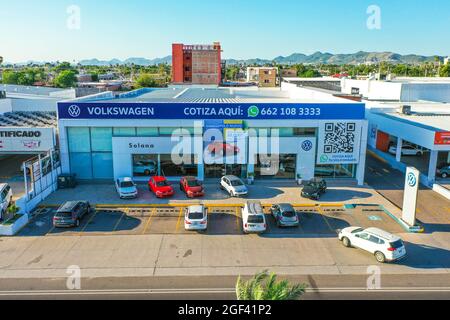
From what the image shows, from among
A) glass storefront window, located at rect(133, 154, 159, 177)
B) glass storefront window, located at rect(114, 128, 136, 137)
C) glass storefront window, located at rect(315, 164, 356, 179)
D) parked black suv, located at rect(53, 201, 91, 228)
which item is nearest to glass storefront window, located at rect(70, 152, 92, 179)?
glass storefront window, located at rect(114, 128, 136, 137)

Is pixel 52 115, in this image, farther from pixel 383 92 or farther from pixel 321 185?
pixel 383 92

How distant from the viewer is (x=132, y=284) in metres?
14.6

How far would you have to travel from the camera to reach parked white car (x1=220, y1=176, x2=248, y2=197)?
24547mm

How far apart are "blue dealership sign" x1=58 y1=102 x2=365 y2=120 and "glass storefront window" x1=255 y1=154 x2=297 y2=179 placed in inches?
125

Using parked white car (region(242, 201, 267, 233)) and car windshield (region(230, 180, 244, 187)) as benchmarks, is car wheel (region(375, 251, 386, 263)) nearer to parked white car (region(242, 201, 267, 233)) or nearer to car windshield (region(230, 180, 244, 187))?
parked white car (region(242, 201, 267, 233))

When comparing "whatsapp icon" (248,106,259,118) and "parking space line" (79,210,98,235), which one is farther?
"whatsapp icon" (248,106,259,118)

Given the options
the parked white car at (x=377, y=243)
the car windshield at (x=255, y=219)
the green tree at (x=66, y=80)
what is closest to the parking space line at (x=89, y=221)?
the car windshield at (x=255, y=219)

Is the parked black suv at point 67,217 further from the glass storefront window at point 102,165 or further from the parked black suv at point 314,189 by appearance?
the parked black suv at point 314,189

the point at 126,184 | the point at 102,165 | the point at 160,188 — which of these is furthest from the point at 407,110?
the point at 102,165

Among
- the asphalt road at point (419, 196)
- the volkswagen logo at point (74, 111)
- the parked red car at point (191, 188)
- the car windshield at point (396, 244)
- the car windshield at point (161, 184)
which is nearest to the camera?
the car windshield at point (396, 244)

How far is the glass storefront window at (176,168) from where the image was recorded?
27773 mm

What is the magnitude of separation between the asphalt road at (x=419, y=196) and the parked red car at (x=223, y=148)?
10609 mm

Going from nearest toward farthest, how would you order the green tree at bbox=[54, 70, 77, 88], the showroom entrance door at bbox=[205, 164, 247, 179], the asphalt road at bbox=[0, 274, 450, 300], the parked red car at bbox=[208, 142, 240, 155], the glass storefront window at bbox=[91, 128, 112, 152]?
the asphalt road at bbox=[0, 274, 450, 300]
the glass storefront window at bbox=[91, 128, 112, 152]
the parked red car at bbox=[208, 142, 240, 155]
the showroom entrance door at bbox=[205, 164, 247, 179]
the green tree at bbox=[54, 70, 77, 88]

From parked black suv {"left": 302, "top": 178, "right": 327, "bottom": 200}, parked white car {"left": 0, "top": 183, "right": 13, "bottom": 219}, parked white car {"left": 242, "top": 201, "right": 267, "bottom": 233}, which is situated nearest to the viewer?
parked white car {"left": 242, "top": 201, "right": 267, "bottom": 233}
